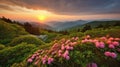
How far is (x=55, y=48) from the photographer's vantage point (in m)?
8.31

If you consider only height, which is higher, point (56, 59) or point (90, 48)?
point (90, 48)

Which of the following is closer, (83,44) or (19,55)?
(83,44)

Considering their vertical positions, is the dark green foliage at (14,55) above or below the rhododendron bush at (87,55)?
below

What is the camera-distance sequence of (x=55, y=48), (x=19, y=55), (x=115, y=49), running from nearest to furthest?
1. (x=115, y=49)
2. (x=55, y=48)
3. (x=19, y=55)

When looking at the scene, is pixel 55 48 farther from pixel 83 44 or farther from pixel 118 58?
pixel 118 58

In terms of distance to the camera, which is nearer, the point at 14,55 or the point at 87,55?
the point at 87,55

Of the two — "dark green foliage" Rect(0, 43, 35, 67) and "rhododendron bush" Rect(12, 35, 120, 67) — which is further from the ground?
"rhododendron bush" Rect(12, 35, 120, 67)

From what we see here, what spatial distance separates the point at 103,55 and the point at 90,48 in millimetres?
573

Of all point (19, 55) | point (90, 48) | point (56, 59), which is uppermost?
point (90, 48)

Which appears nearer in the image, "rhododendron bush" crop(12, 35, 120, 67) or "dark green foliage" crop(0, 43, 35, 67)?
"rhododendron bush" crop(12, 35, 120, 67)

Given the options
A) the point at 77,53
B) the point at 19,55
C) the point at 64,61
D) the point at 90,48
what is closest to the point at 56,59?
the point at 64,61

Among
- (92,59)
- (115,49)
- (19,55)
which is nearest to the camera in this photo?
(92,59)

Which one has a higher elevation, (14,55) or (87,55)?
(87,55)

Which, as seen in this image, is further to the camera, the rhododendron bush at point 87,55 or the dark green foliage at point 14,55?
the dark green foliage at point 14,55
